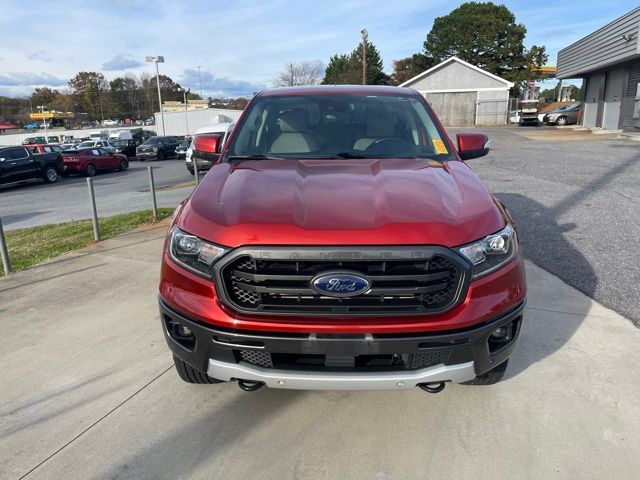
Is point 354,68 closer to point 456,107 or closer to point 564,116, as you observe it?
point 456,107

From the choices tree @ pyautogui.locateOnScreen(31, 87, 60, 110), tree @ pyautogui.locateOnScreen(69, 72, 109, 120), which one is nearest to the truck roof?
tree @ pyautogui.locateOnScreen(69, 72, 109, 120)

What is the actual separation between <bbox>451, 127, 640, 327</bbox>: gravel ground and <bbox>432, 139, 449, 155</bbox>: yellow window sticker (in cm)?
213

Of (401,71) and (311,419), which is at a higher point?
(401,71)

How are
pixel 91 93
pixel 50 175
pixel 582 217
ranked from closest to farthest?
pixel 582 217, pixel 50 175, pixel 91 93

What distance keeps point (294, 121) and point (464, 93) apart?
145 feet

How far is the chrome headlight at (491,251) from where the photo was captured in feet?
7.68

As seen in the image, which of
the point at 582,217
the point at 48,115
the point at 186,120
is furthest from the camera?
the point at 48,115

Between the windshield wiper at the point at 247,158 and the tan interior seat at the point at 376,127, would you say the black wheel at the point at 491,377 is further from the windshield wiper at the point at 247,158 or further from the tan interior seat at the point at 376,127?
the windshield wiper at the point at 247,158

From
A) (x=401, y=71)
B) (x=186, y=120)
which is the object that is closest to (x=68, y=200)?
(x=186, y=120)

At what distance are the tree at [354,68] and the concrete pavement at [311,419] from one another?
56.1m

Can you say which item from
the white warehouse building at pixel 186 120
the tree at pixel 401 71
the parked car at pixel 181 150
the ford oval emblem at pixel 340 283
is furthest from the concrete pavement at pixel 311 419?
the tree at pixel 401 71

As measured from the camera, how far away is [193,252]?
8.03 feet

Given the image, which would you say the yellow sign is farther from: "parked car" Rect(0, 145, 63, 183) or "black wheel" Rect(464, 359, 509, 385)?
"black wheel" Rect(464, 359, 509, 385)

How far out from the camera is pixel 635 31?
66.0 ft
